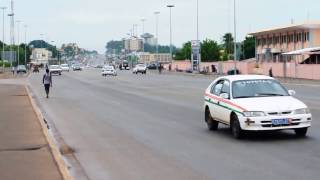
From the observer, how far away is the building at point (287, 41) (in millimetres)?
87312

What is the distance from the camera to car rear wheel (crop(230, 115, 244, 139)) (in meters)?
15.0

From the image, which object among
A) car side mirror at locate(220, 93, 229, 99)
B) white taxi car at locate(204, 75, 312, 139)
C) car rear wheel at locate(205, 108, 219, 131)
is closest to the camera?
white taxi car at locate(204, 75, 312, 139)

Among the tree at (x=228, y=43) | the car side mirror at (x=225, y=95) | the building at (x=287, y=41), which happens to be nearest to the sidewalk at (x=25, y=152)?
the car side mirror at (x=225, y=95)

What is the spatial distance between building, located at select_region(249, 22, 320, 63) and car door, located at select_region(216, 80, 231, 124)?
61.4 meters

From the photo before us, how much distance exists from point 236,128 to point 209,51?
132186mm

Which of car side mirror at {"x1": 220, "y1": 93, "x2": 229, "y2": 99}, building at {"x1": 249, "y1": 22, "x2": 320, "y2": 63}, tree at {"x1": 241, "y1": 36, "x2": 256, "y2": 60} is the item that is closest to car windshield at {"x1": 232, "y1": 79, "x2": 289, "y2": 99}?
car side mirror at {"x1": 220, "y1": 93, "x2": 229, "y2": 99}

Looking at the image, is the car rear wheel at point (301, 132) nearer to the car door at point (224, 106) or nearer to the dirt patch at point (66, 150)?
the car door at point (224, 106)

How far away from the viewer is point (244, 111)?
48.4 ft

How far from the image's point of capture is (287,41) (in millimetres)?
97312

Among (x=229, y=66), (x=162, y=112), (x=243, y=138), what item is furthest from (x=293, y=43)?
(x=243, y=138)

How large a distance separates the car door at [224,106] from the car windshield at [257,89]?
22 cm

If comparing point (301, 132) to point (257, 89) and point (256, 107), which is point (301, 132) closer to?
point (256, 107)

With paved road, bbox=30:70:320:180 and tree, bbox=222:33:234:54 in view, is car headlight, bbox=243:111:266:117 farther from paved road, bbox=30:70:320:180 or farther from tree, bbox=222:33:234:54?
tree, bbox=222:33:234:54

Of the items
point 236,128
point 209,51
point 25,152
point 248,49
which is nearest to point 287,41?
point 209,51
